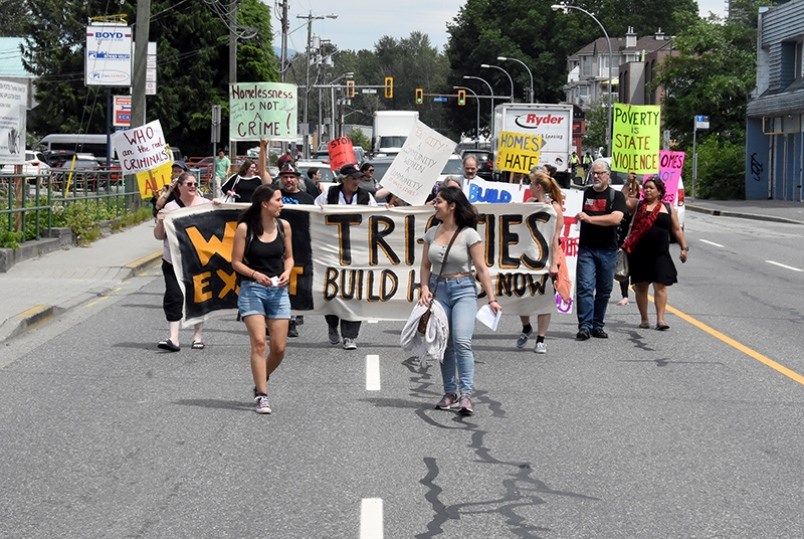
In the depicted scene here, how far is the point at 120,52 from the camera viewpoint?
37719 millimetres

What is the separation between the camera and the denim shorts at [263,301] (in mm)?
9734

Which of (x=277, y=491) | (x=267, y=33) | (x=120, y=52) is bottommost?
A: (x=277, y=491)

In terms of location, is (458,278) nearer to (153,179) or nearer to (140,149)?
(140,149)

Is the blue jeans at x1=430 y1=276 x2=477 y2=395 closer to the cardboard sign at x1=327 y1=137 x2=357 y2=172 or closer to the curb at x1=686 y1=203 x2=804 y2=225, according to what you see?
the cardboard sign at x1=327 y1=137 x2=357 y2=172

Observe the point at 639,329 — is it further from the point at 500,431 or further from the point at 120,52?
the point at 120,52

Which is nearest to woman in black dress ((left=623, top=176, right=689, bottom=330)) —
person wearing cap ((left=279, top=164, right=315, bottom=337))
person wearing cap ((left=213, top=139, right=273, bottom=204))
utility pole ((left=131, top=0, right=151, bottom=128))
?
person wearing cap ((left=279, top=164, right=315, bottom=337))

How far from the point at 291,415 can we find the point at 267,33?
72299 mm

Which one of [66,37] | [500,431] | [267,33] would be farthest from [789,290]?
[66,37]

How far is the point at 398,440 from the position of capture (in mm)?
8688

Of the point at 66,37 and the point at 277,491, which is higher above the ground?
the point at 66,37

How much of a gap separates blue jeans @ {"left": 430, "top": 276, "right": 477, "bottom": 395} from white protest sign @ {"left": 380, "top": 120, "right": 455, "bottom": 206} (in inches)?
184

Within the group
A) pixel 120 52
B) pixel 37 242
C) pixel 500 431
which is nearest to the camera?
pixel 500 431

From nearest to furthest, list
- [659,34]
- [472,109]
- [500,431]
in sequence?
1. [500,431]
2. [659,34]
3. [472,109]

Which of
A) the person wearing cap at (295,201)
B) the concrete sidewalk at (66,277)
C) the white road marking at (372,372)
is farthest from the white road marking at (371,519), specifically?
the concrete sidewalk at (66,277)
